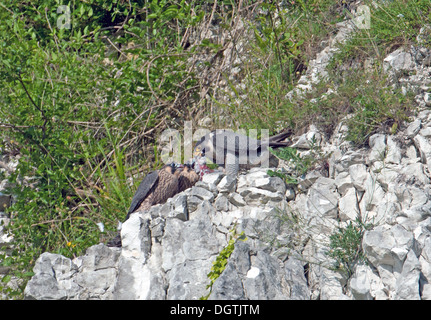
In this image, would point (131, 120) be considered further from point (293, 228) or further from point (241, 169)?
point (293, 228)

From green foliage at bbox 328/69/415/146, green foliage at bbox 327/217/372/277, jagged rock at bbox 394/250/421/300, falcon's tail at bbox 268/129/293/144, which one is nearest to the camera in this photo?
jagged rock at bbox 394/250/421/300

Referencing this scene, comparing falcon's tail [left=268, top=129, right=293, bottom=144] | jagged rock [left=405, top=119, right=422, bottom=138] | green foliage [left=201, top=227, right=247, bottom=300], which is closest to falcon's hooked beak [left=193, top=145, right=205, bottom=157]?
falcon's tail [left=268, top=129, right=293, bottom=144]

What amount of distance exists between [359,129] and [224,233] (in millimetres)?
1354

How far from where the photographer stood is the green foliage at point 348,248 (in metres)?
3.22

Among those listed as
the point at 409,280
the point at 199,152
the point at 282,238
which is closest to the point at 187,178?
the point at 199,152

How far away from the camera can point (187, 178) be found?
4391 millimetres

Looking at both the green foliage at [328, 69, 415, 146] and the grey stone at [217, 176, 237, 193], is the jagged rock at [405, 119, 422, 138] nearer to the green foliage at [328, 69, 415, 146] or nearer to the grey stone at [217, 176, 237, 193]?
the green foliage at [328, 69, 415, 146]

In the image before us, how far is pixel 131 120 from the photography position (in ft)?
17.3

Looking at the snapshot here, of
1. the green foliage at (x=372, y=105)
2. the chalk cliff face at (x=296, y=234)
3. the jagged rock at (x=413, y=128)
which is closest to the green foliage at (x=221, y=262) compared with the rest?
the chalk cliff face at (x=296, y=234)

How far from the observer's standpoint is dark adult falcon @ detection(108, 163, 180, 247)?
4242 millimetres

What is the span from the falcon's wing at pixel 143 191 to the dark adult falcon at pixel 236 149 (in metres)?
0.51

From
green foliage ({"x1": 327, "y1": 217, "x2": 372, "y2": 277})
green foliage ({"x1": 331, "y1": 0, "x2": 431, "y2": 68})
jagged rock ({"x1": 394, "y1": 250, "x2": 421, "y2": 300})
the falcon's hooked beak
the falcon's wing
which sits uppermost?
green foliage ({"x1": 331, "y1": 0, "x2": 431, "y2": 68})

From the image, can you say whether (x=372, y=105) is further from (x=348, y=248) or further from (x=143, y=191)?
(x=143, y=191)

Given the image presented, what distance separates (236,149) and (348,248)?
1.51m
